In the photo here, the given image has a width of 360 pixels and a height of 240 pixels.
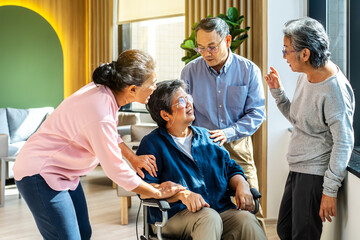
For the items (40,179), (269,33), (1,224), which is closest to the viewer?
(40,179)

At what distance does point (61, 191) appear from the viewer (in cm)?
205

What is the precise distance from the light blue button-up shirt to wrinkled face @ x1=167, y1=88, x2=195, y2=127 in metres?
0.49

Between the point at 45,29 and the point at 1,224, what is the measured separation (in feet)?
13.1

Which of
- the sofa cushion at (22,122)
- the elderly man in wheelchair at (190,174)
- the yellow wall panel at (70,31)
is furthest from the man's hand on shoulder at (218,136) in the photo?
the yellow wall panel at (70,31)

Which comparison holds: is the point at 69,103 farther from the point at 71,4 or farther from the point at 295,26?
the point at 71,4

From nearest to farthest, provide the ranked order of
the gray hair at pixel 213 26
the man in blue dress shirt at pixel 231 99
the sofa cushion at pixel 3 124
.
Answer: the gray hair at pixel 213 26
the man in blue dress shirt at pixel 231 99
the sofa cushion at pixel 3 124

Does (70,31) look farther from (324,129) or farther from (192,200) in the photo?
(324,129)

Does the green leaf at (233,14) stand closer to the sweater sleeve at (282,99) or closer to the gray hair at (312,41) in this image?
the sweater sleeve at (282,99)

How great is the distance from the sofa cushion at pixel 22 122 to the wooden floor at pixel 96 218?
101 cm

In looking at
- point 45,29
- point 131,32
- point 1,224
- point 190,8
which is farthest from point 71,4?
point 1,224

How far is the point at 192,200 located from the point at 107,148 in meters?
0.59

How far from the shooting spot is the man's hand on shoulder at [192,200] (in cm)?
229

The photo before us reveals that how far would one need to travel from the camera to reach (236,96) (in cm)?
298

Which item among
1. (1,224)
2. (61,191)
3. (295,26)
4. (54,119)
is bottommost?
(1,224)
